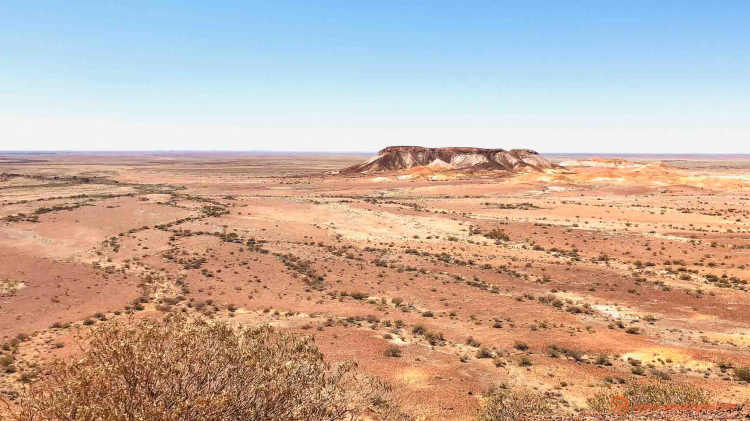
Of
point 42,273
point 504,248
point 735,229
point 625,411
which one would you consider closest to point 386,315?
point 625,411

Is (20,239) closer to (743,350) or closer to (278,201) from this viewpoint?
(278,201)

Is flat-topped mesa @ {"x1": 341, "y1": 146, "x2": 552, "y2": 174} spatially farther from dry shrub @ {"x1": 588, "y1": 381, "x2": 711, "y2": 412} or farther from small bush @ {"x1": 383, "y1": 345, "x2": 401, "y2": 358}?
dry shrub @ {"x1": 588, "y1": 381, "x2": 711, "y2": 412}

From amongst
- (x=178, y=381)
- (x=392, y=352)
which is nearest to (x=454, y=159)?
(x=392, y=352)

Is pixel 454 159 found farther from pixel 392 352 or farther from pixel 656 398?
pixel 656 398

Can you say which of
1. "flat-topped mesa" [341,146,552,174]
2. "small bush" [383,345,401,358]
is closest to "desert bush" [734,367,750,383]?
"small bush" [383,345,401,358]

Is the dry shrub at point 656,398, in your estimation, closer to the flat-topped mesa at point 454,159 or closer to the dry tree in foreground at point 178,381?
the dry tree in foreground at point 178,381

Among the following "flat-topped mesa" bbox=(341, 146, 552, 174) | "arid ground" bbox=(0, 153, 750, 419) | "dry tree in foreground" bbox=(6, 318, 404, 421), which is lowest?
"arid ground" bbox=(0, 153, 750, 419)

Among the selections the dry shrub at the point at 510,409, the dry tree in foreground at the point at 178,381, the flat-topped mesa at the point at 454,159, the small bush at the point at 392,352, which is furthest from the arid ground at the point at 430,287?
the flat-topped mesa at the point at 454,159
